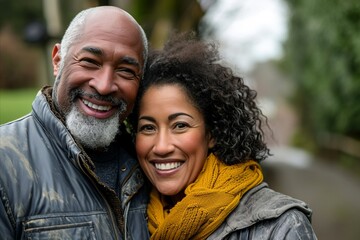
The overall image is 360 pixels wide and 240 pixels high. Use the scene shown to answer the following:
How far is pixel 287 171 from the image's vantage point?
73.1ft

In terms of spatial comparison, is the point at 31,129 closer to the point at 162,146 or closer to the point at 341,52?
the point at 162,146

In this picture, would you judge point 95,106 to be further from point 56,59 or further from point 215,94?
point 215,94

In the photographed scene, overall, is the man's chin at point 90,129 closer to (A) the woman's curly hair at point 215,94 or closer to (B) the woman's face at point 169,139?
(B) the woman's face at point 169,139

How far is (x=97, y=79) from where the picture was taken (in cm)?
301

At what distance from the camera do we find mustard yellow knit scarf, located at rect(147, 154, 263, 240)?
3168mm

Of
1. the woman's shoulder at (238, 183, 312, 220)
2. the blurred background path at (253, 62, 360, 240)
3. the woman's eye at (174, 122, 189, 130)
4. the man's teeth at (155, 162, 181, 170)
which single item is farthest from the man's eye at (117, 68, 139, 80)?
the blurred background path at (253, 62, 360, 240)

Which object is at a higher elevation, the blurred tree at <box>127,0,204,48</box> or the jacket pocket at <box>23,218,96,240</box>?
the blurred tree at <box>127,0,204,48</box>

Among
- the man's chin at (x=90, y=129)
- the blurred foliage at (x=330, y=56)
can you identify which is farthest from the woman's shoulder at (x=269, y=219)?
the blurred foliage at (x=330, y=56)

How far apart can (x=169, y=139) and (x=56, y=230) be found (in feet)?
3.10

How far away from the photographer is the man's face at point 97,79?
118 inches

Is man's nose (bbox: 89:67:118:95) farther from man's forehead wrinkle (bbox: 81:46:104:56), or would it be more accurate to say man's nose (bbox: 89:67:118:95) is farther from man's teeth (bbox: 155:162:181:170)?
man's teeth (bbox: 155:162:181:170)

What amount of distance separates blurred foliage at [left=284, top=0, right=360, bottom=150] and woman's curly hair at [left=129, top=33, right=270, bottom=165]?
294 inches

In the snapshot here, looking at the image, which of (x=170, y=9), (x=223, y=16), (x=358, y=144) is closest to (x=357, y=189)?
(x=358, y=144)

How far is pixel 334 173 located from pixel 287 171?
1787mm
